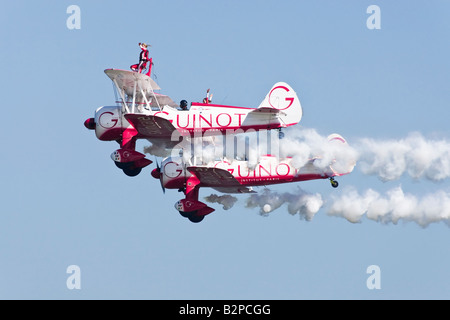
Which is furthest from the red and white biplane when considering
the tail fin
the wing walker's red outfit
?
the wing walker's red outfit

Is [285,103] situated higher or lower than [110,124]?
higher

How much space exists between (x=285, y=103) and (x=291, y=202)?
483cm

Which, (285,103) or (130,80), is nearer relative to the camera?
(130,80)

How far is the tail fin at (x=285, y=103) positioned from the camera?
228 ft

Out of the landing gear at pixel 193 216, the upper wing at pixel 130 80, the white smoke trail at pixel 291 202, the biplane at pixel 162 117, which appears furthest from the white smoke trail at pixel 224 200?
the upper wing at pixel 130 80

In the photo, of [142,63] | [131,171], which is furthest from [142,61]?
[131,171]

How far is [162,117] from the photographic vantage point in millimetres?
68125

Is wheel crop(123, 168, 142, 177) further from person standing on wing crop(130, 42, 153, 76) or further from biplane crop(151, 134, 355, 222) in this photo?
person standing on wing crop(130, 42, 153, 76)

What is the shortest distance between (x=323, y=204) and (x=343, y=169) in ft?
6.93

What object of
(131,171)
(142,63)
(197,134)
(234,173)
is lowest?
(234,173)

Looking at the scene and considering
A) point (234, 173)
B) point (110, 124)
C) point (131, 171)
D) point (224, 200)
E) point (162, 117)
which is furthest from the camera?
point (224, 200)

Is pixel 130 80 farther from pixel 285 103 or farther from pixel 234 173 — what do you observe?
pixel 285 103

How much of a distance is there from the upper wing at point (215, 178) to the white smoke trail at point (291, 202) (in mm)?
1351
